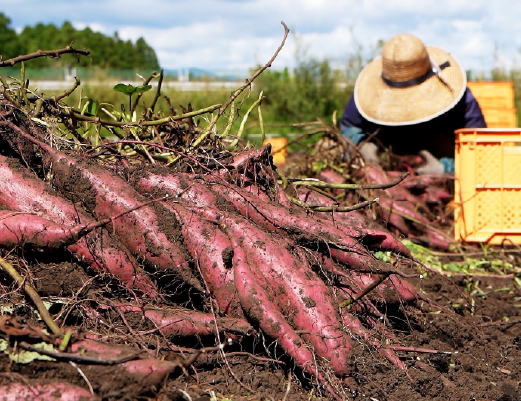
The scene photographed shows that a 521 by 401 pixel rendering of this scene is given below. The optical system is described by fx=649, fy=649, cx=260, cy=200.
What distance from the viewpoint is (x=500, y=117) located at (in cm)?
605

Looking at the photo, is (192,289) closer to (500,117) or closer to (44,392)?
(44,392)

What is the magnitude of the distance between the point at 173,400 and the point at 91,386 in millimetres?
236

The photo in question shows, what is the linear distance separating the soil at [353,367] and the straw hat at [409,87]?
2524mm

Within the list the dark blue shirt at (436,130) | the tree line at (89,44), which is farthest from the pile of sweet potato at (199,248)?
the tree line at (89,44)

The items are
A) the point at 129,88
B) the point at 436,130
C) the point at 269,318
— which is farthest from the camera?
the point at 436,130

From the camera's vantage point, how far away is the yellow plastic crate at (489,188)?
4.19 meters

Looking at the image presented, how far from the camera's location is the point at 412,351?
226 cm

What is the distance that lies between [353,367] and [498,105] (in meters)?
4.70

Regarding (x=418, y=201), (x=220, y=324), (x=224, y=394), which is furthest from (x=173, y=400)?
(x=418, y=201)

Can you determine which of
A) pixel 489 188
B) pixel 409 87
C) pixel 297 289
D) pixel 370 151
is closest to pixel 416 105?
pixel 409 87

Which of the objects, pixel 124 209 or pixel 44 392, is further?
pixel 124 209

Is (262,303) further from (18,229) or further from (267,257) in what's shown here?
(18,229)

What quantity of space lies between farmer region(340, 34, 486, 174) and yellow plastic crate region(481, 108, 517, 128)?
102 cm

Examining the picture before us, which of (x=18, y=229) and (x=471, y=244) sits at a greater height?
(x=18, y=229)
